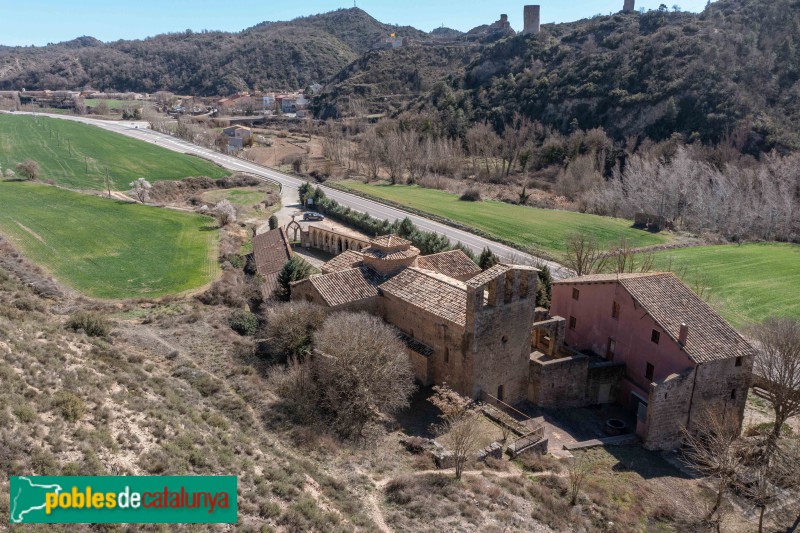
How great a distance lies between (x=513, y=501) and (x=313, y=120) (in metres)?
152

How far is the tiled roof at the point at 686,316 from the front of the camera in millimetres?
29156

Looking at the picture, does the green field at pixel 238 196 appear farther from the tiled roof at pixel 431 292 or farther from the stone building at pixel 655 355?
the stone building at pixel 655 355

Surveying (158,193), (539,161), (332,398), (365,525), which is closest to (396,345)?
(332,398)

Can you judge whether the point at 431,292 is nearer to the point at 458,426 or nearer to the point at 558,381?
the point at 558,381

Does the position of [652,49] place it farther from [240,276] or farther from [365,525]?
[365,525]

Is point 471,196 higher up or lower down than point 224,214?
lower down

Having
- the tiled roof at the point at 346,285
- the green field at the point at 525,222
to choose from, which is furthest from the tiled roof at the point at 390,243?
the green field at the point at 525,222

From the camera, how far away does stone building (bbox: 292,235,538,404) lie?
28625mm

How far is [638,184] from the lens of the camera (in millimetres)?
75062

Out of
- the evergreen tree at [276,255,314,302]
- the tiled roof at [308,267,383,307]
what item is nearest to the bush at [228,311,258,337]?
the evergreen tree at [276,255,314,302]

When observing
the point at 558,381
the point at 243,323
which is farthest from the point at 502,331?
the point at 243,323

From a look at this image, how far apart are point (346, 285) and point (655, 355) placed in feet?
58.1

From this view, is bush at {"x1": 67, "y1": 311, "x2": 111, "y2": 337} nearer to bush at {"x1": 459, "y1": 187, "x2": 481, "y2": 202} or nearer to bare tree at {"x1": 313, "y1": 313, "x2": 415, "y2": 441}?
→ bare tree at {"x1": 313, "y1": 313, "x2": 415, "y2": 441}

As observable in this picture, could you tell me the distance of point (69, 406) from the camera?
59.0 feet
